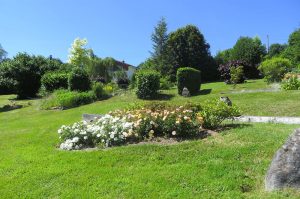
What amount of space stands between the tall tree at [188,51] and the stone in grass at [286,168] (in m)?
25.0

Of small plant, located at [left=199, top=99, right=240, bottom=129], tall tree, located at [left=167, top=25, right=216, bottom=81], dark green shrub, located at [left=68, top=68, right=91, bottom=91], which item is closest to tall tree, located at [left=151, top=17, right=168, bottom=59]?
tall tree, located at [left=167, top=25, right=216, bottom=81]

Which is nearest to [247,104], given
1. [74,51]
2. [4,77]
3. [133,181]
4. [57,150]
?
[57,150]

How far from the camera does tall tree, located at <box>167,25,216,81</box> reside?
3038 cm

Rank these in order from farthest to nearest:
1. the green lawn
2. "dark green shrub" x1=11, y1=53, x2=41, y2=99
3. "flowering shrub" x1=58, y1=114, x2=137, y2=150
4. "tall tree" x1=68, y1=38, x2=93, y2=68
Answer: "tall tree" x1=68, y1=38, x2=93, y2=68 → "dark green shrub" x1=11, y1=53, x2=41, y2=99 → "flowering shrub" x1=58, y1=114, x2=137, y2=150 → the green lawn

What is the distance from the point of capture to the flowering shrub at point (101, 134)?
7.12 metres

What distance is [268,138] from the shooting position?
6574 millimetres

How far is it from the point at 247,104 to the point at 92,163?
7883mm

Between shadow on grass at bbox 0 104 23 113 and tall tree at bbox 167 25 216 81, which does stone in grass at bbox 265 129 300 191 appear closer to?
shadow on grass at bbox 0 104 23 113

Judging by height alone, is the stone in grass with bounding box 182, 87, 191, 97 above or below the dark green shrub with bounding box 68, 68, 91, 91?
below

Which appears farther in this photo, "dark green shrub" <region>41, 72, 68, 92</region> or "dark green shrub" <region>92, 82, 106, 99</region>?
"dark green shrub" <region>41, 72, 68, 92</region>

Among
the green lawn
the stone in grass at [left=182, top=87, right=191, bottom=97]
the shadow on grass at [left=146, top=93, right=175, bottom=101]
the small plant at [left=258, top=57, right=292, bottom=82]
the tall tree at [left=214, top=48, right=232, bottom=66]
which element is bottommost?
the green lawn

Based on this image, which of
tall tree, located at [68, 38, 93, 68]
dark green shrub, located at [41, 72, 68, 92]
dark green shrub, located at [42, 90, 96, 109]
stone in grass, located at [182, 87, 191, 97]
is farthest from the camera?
tall tree, located at [68, 38, 93, 68]

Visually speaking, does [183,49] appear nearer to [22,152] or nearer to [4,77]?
[4,77]

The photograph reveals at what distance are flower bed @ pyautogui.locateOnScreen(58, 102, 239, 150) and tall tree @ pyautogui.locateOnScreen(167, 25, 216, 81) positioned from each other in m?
22.3
